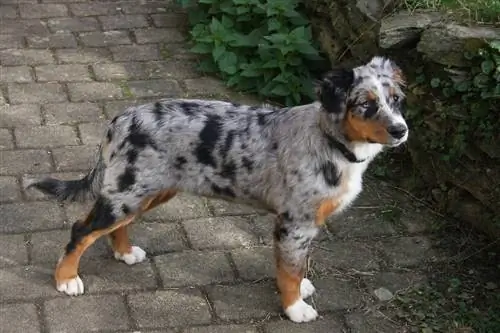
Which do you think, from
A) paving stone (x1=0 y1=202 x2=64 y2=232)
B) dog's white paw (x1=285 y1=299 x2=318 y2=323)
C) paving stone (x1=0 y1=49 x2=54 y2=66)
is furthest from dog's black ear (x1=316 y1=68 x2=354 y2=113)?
paving stone (x1=0 y1=49 x2=54 y2=66)

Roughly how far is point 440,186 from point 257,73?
1.81 m

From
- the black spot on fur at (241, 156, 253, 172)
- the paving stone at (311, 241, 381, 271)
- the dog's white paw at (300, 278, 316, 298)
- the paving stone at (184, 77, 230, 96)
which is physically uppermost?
the black spot on fur at (241, 156, 253, 172)

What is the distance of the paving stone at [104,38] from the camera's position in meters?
7.06

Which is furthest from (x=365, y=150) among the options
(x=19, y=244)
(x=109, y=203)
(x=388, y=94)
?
(x=19, y=244)

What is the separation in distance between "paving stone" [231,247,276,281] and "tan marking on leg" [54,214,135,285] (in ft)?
2.47

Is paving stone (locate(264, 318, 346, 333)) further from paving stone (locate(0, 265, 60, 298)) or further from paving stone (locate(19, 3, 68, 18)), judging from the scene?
paving stone (locate(19, 3, 68, 18))

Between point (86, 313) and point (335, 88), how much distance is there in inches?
67.2

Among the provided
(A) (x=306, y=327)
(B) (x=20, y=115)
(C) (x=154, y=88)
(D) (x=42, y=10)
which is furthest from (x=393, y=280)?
(D) (x=42, y=10)

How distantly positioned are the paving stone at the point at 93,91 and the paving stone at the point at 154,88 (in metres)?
0.12

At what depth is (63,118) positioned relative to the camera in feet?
19.5

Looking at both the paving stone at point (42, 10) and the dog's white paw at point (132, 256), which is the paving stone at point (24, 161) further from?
the paving stone at point (42, 10)

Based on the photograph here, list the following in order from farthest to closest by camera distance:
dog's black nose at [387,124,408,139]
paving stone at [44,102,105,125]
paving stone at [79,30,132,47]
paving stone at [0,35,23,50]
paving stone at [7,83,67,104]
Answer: paving stone at [79,30,132,47] → paving stone at [0,35,23,50] → paving stone at [7,83,67,104] → paving stone at [44,102,105,125] → dog's black nose at [387,124,408,139]

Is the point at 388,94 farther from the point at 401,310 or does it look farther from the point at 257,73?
the point at 257,73

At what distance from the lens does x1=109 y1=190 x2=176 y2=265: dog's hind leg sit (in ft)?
14.8
